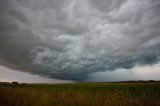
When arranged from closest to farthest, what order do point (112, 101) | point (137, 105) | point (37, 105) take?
point (137, 105) → point (112, 101) → point (37, 105)

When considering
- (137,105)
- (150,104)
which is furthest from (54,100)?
(150,104)

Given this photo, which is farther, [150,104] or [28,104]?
[28,104]

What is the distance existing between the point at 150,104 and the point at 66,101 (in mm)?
5043

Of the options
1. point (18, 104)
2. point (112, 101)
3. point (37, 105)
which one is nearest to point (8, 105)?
point (18, 104)

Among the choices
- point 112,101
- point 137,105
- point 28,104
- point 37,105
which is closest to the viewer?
point 137,105

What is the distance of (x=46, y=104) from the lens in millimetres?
10492

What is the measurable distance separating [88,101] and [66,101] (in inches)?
56.7

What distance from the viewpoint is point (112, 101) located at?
955 cm

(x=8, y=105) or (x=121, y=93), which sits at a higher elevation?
(x=121, y=93)

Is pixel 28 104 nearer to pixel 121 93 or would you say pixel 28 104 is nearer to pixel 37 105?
pixel 37 105

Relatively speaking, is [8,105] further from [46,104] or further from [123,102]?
[123,102]

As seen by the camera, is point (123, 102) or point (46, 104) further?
point (46, 104)

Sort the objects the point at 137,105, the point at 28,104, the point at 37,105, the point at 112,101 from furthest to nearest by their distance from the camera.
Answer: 1. the point at 28,104
2. the point at 37,105
3. the point at 112,101
4. the point at 137,105

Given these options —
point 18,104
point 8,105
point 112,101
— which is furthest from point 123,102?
point 8,105
